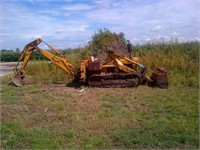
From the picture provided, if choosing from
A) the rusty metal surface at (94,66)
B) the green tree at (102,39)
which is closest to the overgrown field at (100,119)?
the rusty metal surface at (94,66)

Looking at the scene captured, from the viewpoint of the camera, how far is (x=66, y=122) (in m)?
5.83

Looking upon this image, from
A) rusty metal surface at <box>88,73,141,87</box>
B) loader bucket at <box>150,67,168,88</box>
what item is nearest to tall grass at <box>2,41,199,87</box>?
loader bucket at <box>150,67,168,88</box>

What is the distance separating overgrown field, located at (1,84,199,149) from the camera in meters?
4.80

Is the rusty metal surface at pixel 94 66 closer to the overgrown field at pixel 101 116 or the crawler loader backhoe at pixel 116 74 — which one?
the crawler loader backhoe at pixel 116 74

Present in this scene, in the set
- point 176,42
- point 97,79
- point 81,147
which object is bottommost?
point 81,147

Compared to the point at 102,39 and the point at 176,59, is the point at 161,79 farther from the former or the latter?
the point at 102,39

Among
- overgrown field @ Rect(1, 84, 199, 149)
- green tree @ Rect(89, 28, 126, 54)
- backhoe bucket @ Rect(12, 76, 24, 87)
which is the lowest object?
overgrown field @ Rect(1, 84, 199, 149)

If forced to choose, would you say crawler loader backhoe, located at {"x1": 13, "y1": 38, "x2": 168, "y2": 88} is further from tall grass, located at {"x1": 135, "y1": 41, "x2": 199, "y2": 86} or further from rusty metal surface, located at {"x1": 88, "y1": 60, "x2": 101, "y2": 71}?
tall grass, located at {"x1": 135, "y1": 41, "x2": 199, "y2": 86}

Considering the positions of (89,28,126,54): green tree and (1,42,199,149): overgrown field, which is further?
(89,28,126,54): green tree

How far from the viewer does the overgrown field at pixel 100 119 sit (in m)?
4.80

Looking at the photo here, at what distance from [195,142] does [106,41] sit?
1036cm

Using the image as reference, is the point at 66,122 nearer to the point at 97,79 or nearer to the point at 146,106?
the point at 146,106

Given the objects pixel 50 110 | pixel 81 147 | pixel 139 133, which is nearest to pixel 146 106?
pixel 139 133

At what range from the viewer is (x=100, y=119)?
592 cm
